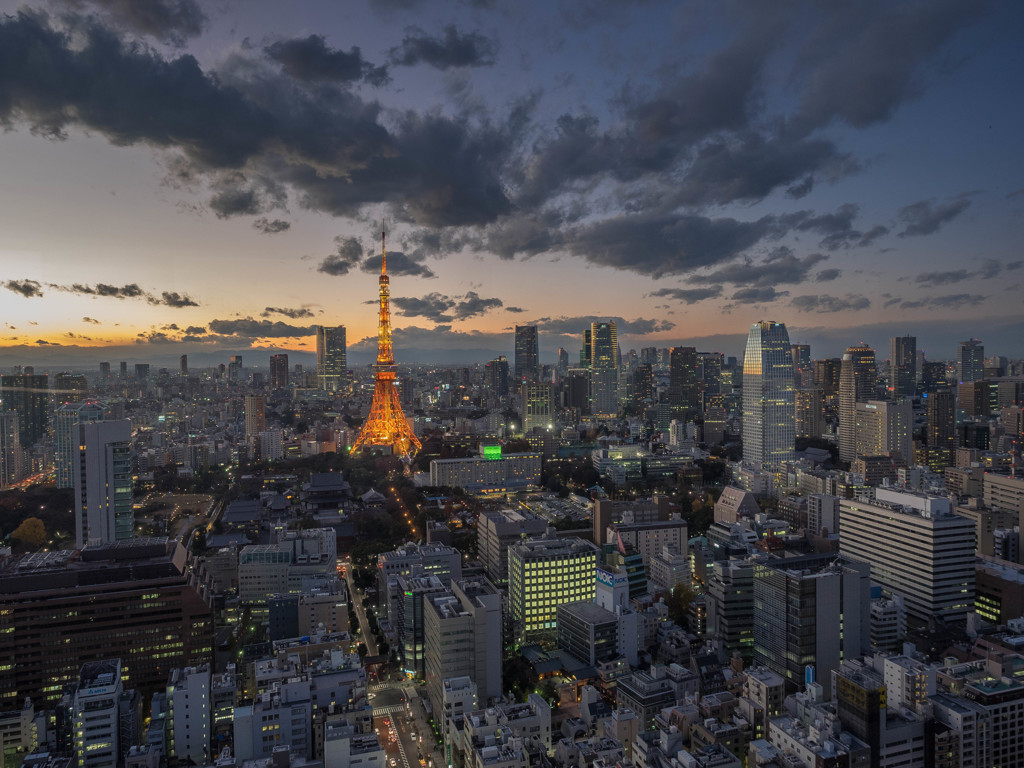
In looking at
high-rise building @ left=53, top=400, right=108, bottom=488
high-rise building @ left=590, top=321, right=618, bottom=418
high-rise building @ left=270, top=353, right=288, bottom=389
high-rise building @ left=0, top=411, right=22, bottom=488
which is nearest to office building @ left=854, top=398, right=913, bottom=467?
high-rise building @ left=590, top=321, right=618, bottom=418

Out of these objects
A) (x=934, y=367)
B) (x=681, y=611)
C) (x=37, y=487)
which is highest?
(x=934, y=367)

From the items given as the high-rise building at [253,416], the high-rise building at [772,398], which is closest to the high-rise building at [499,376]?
the high-rise building at [253,416]

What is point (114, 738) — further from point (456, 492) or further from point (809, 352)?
point (809, 352)

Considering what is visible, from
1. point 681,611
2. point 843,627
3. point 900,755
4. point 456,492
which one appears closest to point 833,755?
point 900,755


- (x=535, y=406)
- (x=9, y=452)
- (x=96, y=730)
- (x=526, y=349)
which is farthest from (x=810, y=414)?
(x=96, y=730)

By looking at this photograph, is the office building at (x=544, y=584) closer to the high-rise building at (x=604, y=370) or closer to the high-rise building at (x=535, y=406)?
the high-rise building at (x=535, y=406)

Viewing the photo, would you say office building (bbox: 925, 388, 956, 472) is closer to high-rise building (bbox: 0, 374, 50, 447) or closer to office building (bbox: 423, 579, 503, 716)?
office building (bbox: 423, 579, 503, 716)

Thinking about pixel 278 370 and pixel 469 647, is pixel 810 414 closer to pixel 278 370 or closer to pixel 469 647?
pixel 469 647
